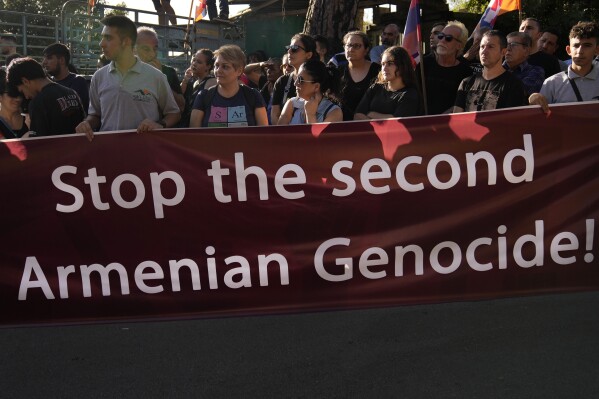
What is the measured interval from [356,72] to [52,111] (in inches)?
111

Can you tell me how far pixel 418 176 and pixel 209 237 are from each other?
1.28 metres

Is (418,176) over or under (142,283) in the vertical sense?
over

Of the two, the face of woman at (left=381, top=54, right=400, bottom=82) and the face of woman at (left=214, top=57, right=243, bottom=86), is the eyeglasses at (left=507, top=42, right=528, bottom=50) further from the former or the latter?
the face of woman at (left=214, top=57, right=243, bottom=86)

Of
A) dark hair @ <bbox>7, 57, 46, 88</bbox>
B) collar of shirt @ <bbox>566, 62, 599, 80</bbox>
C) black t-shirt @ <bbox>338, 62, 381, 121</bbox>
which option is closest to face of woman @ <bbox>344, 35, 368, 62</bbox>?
black t-shirt @ <bbox>338, 62, 381, 121</bbox>

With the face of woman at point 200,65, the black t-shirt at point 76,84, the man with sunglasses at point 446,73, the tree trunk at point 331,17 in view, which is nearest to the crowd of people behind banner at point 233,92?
the man with sunglasses at point 446,73

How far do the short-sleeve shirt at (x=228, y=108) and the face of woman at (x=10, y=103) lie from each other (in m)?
1.44

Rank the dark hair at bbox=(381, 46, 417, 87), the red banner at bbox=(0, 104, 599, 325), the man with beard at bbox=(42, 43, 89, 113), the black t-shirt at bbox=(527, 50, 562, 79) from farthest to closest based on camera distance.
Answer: the man with beard at bbox=(42, 43, 89, 113) → the black t-shirt at bbox=(527, 50, 562, 79) → the dark hair at bbox=(381, 46, 417, 87) → the red banner at bbox=(0, 104, 599, 325)

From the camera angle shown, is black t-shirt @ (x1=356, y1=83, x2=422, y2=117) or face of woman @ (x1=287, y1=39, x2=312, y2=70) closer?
black t-shirt @ (x1=356, y1=83, x2=422, y2=117)

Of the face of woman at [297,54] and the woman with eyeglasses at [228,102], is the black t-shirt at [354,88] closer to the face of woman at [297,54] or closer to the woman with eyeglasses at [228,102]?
the face of woman at [297,54]

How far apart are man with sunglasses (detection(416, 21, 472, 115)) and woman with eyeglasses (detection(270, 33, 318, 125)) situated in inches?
44.4

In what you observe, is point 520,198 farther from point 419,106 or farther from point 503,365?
point 419,106

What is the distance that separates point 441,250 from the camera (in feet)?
15.1

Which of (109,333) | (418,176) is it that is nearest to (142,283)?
(109,333)

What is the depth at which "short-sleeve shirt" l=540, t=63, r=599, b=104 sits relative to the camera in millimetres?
5859
